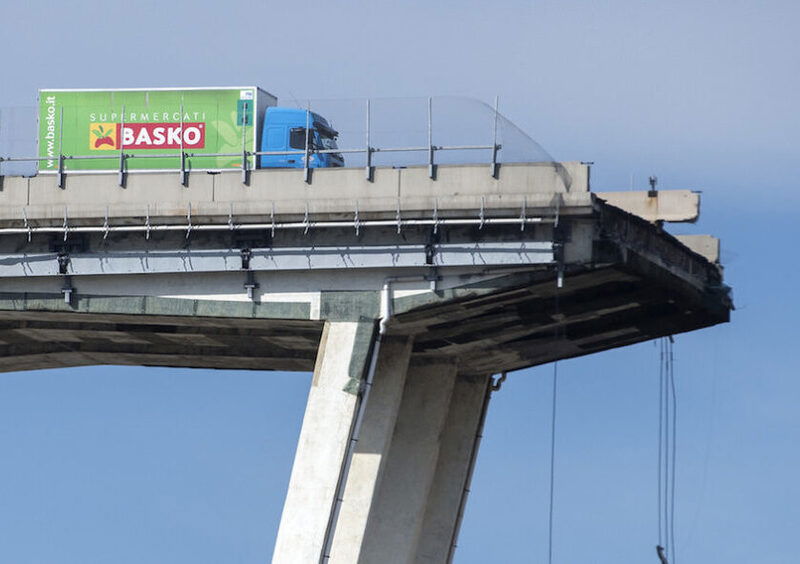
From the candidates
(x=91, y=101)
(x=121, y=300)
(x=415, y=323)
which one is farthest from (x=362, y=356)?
(x=91, y=101)

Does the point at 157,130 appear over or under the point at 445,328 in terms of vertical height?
over

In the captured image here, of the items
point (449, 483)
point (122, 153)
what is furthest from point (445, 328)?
point (122, 153)

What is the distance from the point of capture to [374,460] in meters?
90.4

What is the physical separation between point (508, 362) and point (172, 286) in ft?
65.0

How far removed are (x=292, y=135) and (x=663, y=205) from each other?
15192 mm

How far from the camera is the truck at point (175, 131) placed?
300 feet

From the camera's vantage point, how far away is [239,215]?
88000 millimetres

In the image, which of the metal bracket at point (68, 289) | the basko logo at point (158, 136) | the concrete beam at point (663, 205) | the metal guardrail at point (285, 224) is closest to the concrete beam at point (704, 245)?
the concrete beam at point (663, 205)

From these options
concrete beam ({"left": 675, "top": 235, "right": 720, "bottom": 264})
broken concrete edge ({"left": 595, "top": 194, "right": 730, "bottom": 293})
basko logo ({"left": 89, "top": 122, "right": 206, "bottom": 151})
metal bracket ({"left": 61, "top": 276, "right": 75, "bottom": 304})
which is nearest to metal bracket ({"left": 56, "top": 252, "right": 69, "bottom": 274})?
metal bracket ({"left": 61, "top": 276, "right": 75, "bottom": 304})

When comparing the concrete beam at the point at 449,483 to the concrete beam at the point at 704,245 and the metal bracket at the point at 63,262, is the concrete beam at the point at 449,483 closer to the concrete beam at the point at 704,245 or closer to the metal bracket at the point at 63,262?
the concrete beam at the point at 704,245

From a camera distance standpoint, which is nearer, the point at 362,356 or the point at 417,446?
the point at 362,356

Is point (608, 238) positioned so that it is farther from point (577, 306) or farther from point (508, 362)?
point (508, 362)

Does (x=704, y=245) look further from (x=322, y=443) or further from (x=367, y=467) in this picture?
(x=322, y=443)

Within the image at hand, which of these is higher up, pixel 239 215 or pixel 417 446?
pixel 239 215
